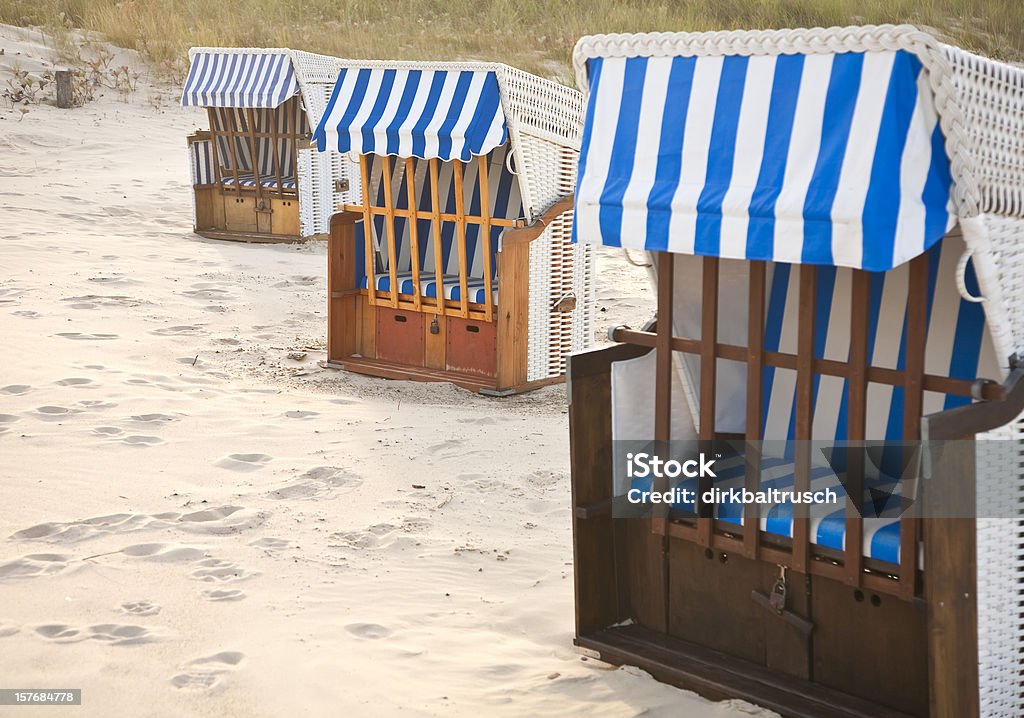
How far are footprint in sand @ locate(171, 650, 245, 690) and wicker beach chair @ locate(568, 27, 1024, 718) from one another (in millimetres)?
1092

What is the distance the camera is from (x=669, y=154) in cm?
320

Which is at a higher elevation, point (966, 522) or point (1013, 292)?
point (1013, 292)

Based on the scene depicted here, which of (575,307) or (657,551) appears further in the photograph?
(575,307)

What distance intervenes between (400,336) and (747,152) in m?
4.49

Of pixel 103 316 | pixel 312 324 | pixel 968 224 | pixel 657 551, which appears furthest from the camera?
pixel 312 324

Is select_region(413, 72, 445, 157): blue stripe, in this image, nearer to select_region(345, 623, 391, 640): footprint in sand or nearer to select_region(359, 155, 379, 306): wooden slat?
select_region(359, 155, 379, 306): wooden slat

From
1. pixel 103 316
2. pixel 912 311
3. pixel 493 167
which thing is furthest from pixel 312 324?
pixel 912 311

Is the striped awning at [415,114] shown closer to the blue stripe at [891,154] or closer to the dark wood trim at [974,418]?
the blue stripe at [891,154]

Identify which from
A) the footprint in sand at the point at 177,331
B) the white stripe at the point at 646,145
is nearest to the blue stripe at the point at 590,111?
the white stripe at the point at 646,145

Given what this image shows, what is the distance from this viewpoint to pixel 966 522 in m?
2.68

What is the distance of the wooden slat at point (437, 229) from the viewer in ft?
21.8

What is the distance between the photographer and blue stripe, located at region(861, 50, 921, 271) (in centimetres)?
267

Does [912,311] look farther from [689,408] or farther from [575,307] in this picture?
[575,307]

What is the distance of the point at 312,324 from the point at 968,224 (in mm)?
6504
